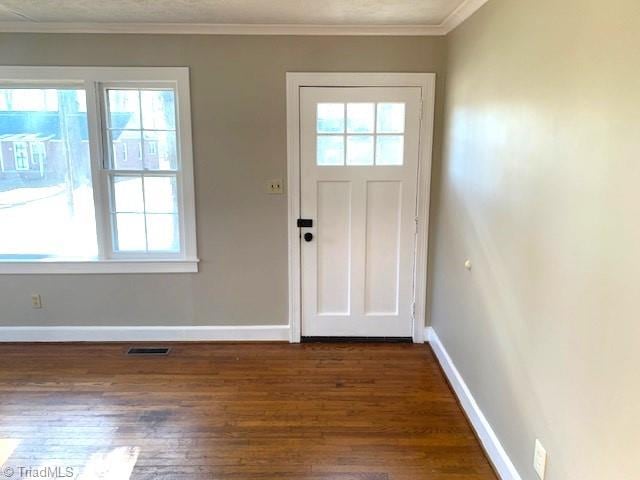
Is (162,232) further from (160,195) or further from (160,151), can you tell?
(160,151)

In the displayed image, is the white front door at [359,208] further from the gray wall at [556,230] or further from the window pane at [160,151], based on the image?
the window pane at [160,151]

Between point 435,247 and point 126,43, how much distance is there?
2660mm

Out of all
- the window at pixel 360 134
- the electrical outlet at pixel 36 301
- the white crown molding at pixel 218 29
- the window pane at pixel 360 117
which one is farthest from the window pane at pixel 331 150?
the electrical outlet at pixel 36 301

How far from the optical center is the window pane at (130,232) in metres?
3.43

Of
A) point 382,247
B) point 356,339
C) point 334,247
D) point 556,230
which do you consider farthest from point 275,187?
point 556,230

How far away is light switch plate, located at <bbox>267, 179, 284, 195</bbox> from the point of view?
11.0ft

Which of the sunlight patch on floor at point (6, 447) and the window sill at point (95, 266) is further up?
the window sill at point (95, 266)

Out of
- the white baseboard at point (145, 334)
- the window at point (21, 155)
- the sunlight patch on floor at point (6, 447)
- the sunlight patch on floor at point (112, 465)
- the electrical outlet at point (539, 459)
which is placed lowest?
the sunlight patch on floor at point (112, 465)

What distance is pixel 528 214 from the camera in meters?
1.90

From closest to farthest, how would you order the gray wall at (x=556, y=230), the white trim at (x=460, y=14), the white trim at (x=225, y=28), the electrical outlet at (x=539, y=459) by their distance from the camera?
the gray wall at (x=556, y=230) → the electrical outlet at (x=539, y=459) → the white trim at (x=460, y=14) → the white trim at (x=225, y=28)

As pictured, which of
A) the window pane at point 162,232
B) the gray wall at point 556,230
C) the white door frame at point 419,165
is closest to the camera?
the gray wall at point 556,230

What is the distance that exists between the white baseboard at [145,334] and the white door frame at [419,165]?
23 centimetres

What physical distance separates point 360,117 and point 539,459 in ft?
7.80

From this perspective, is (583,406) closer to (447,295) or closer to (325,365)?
(447,295)
